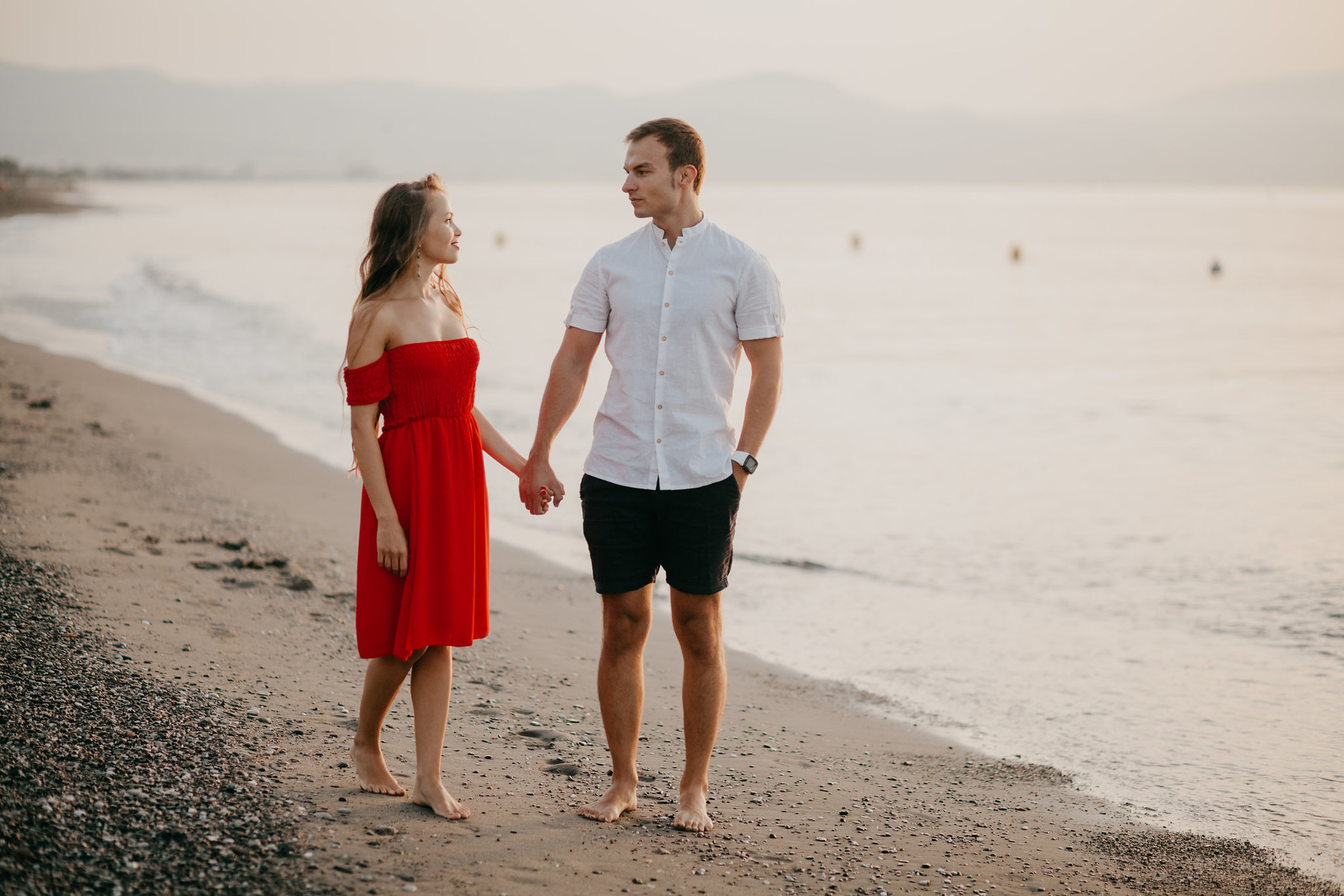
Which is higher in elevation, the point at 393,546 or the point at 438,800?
the point at 393,546

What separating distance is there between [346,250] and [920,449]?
138ft

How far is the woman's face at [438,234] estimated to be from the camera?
10.6 feet

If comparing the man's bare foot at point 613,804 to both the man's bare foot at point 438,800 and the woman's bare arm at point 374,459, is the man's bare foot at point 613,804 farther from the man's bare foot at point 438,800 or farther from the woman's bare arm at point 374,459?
the woman's bare arm at point 374,459

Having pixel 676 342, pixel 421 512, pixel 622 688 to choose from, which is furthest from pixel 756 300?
pixel 622 688

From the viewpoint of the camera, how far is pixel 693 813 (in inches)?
135

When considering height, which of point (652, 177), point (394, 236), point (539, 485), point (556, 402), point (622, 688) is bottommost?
point (622, 688)

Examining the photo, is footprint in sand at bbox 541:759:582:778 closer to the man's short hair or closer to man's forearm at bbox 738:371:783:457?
man's forearm at bbox 738:371:783:457

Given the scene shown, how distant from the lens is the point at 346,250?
49812mm

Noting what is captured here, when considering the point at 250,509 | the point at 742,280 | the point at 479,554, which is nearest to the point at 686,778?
the point at 479,554

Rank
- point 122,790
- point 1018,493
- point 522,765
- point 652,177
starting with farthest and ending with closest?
point 1018,493 → point 522,765 → point 652,177 → point 122,790

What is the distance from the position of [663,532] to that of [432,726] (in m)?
0.91

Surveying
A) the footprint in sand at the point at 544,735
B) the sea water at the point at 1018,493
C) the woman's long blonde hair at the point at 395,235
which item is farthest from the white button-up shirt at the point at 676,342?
the sea water at the point at 1018,493

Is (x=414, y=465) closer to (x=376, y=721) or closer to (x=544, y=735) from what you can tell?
(x=376, y=721)

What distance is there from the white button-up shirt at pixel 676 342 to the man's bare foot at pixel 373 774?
1113 millimetres
